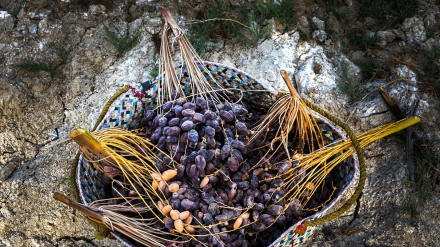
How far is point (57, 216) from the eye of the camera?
2.39 metres

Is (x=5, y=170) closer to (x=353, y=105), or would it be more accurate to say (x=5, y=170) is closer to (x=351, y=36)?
(x=353, y=105)

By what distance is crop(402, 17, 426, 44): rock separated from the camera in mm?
2721

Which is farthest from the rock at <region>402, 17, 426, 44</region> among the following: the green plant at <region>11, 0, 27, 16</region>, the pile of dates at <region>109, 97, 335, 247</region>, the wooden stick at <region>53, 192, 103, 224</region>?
the green plant at <region>11, 0, 27, 16</region>

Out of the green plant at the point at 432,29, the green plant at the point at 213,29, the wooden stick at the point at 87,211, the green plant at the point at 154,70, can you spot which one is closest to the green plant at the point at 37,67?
the green plant at the point at 154,70

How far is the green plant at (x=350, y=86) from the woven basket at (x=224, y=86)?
42 cm

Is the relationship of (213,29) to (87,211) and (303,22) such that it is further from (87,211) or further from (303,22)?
(87,211)

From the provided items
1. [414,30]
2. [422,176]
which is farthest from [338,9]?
[422,176]

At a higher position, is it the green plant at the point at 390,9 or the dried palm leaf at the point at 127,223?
the green plant at the point at 390,9

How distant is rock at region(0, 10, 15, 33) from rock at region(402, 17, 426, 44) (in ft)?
7.48

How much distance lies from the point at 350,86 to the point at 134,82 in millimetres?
1177

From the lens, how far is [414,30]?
2734mm

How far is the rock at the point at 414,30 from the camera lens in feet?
Answer: 8.93

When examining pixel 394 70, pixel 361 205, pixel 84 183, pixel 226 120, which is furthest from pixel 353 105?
pixel 84 183

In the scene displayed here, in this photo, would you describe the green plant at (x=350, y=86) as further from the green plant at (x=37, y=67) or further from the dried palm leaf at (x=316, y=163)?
the green plant at (x=37, y=67)
